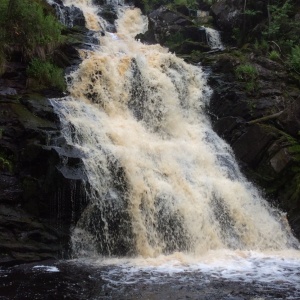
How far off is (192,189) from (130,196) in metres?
2.38

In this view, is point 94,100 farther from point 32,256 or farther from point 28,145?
point 32,256

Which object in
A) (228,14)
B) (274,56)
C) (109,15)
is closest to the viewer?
(274,56)

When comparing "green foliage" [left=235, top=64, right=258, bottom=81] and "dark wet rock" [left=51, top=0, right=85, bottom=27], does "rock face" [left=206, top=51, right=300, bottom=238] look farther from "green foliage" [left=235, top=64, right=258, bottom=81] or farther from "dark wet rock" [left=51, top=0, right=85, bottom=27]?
"dark wet rock" [left=51, top=0, right=85, bottom=27]

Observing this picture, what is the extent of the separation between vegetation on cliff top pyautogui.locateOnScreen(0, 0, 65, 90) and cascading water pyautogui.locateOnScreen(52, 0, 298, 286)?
1.08 meters

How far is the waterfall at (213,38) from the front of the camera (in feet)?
82.0

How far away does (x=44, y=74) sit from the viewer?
591 inches

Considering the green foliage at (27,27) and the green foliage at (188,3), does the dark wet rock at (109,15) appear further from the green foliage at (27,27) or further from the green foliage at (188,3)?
the green foliage at (27,27)

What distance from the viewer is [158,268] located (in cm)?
965

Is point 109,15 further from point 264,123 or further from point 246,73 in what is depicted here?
point 264,123


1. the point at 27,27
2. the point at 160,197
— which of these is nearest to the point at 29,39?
the point at 27,27

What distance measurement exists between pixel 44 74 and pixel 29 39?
4.97 ft

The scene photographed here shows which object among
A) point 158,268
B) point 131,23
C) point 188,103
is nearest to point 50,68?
point 188,103

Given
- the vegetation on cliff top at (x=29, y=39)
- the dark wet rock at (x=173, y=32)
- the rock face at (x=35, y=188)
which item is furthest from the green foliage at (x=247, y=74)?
the rock face at (x=35, y=188)

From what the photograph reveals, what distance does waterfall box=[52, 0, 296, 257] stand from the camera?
11188mm
